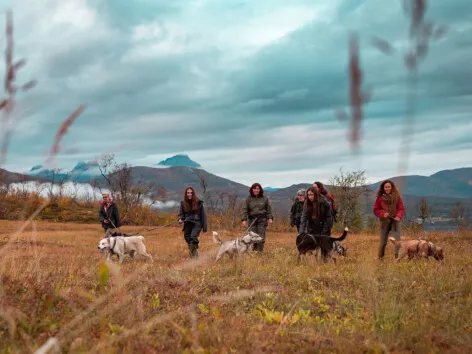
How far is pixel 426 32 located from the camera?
2.16m

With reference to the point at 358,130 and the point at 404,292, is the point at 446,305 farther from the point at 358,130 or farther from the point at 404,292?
the point at 358,130

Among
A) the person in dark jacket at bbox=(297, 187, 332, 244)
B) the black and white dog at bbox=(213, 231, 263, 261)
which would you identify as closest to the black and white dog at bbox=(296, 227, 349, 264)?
the person in dark jacket at bbox=(297, 187, 332, 244)

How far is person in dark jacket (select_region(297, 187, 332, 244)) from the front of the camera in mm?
12969

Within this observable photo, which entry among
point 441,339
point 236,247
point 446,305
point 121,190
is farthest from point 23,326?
point 121,190

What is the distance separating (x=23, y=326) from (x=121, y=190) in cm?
4529

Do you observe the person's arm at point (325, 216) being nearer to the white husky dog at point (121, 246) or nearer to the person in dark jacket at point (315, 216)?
the person in dark jacket at point (315, 216)

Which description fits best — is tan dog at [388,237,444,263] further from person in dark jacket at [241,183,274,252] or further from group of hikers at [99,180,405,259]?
person in dark jacket at [241,183,274,252]

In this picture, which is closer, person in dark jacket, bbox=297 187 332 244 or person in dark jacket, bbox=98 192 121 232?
person in dark jacket, bbox=297 187 332 244

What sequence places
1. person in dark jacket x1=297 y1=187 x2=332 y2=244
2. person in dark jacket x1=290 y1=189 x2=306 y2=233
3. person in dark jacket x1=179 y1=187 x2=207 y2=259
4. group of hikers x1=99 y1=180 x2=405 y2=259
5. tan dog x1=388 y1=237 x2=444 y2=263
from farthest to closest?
person in dark jacket x1=290 y1=189 x2=306 y2=233
person in dark jacket x1=179 y1=187 x2=207 y2=259
person in dark jacket x1=297 y1=187 x2=332 y2=244
group of hikers x1=99 y1=180 x2=405 y2=259
tan dog x1=388 y1=237 x2=444 y2=263

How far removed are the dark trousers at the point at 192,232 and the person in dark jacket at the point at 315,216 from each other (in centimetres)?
315

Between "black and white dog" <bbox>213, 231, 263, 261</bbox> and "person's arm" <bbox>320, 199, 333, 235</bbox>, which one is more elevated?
"person's arm" <bbox>320, 199, 333, 235</bbox>

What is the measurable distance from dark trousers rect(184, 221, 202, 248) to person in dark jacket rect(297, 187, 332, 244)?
3149mm

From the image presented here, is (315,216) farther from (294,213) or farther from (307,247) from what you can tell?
(294,213)

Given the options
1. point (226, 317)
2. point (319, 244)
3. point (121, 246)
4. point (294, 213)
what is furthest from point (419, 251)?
point (226, 317)
